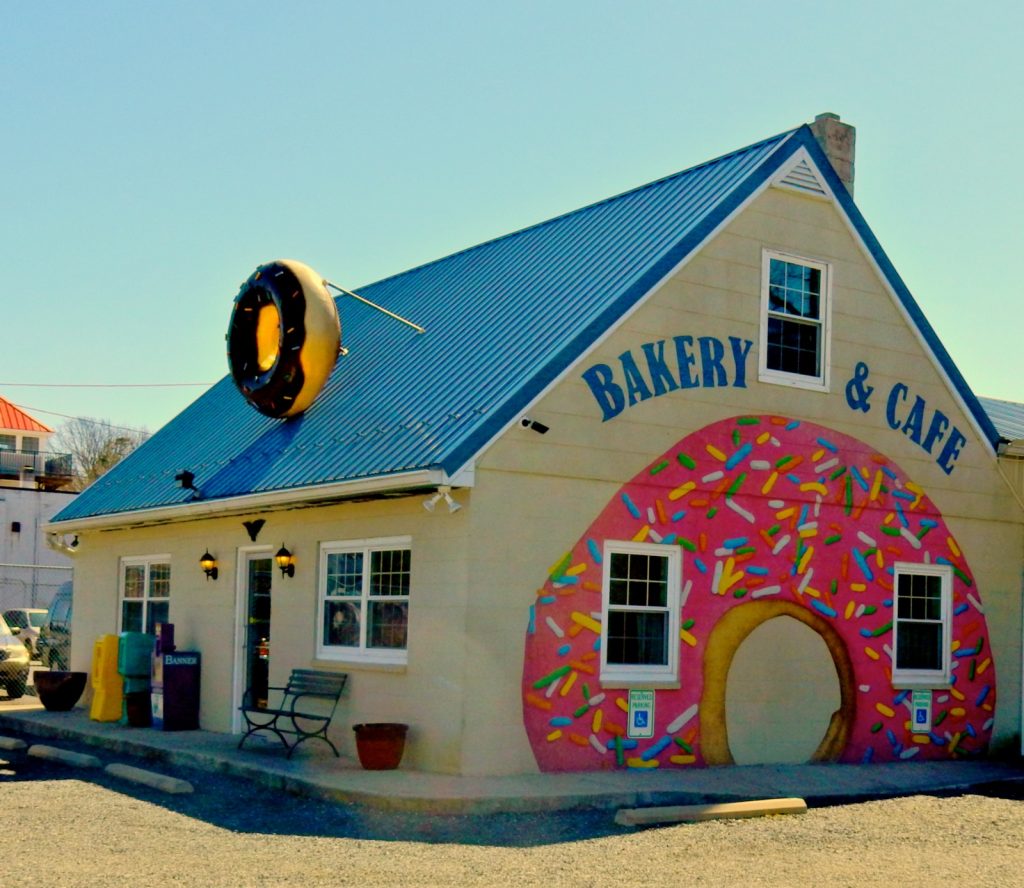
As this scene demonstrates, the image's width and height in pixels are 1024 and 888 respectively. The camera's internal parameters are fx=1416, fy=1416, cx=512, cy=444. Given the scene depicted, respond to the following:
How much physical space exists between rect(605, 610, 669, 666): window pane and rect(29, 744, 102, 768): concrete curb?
5613 mm

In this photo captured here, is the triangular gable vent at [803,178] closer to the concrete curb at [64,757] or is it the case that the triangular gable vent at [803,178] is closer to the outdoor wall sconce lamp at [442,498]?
the outdoor wall sconce lamp at [442,498]

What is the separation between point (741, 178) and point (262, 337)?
22.7 ft

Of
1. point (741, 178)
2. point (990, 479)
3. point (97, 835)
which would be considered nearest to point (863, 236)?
point (741, 178)

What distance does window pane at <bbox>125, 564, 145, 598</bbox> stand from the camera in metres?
20.7

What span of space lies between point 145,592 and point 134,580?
0.62 m

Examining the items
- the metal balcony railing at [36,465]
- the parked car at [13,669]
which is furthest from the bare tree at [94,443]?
the parked car at [13,669]

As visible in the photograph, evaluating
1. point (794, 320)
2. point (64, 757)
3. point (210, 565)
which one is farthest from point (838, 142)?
point (64, 757)

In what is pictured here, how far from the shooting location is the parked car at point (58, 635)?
27453 mm

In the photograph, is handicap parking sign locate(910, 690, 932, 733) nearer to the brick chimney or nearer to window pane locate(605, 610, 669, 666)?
window pane locate(605, 610, 669, 666)

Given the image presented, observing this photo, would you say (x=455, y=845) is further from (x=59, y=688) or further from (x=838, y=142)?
(x=838, y=142)

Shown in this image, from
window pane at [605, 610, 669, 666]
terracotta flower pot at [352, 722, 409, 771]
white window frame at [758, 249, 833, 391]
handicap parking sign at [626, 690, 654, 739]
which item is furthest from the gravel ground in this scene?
white window frame at [758, 249, 833, 391]

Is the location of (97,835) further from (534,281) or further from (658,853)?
(534,281)

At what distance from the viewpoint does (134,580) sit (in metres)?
21.0

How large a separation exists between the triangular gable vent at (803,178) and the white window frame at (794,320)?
2.59 ft
